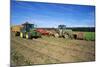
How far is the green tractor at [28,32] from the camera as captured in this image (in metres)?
2.40

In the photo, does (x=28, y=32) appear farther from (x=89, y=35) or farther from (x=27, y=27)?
(x=89, y=35)

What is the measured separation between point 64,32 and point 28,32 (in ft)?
1.75

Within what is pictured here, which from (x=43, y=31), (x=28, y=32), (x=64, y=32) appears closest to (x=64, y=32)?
(x=64, y=32)

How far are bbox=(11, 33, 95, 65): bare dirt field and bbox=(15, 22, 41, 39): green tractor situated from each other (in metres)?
0.05

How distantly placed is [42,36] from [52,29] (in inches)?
7.1

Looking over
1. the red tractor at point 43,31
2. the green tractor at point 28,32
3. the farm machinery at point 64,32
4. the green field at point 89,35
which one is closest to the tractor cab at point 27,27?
A: the green tractor at point 28,32

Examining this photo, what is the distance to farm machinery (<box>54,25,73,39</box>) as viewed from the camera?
2.57m

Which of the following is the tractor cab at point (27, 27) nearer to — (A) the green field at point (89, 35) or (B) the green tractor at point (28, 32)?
(B) the green tractor at point (28, 32)

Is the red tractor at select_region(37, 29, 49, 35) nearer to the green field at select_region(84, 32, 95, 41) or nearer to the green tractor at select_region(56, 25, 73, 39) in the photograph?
the green tractor at select_region(56, 25, 73, 39)

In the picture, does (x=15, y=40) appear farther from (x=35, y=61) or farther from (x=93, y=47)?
(x=93, y=47)

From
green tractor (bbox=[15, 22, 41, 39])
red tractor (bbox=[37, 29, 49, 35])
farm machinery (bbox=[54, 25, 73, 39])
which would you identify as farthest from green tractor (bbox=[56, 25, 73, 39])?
green tractor (bbox=[15, 22, 41, 39])
